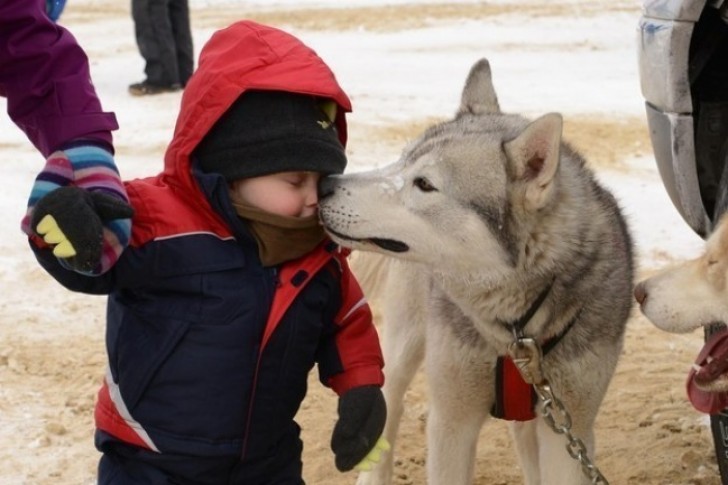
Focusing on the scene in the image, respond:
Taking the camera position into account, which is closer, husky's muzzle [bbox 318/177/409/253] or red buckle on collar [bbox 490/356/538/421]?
husky's muzzle [bbox 318/177/409/253]

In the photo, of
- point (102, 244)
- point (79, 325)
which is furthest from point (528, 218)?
point (79, 325)

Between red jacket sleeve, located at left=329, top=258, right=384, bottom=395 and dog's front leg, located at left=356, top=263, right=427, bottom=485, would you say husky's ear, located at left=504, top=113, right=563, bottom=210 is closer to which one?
red jacket sleeve, located at left=329, top=258, right=384, bottom=395

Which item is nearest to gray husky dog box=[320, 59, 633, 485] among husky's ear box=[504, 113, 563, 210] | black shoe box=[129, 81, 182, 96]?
husky's ear box=[504, 113, 563, 210]

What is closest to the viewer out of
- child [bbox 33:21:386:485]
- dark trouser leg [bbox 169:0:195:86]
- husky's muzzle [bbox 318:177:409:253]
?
child [bbox 33:21:386:485]

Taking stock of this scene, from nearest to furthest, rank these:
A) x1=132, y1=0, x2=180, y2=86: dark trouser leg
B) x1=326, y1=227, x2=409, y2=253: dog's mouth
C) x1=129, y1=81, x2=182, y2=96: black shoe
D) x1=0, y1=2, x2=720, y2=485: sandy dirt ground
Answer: x1=326, y1=227, x2=409, y2=253: dog's mouth < x1=0, y1=2, x2=720, y2=485: sandy dirt ground < x1=129, y1=81, x2=182, y2=96: black shoe < x1=132, y1=0, x2=180, y2=86: dark trouser leg

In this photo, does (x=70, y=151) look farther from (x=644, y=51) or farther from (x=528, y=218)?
(x=644, y=51)

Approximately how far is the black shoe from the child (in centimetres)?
874

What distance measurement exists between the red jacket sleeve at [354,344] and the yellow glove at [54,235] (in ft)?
2.73

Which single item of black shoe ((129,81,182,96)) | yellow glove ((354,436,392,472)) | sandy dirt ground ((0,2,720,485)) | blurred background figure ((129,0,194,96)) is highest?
yellow glove ((354,436,392,472))

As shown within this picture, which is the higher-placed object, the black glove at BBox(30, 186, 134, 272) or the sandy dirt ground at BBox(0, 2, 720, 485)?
the black glove at BBox(30, 186, 134, 272)

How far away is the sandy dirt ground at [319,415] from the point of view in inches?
164

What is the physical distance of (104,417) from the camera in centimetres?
290

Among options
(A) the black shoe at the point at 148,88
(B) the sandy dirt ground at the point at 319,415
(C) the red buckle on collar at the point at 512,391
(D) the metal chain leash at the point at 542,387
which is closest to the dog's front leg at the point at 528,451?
(B) the sandy dirt ground at the point at 319,415

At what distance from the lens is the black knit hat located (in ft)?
8.90
